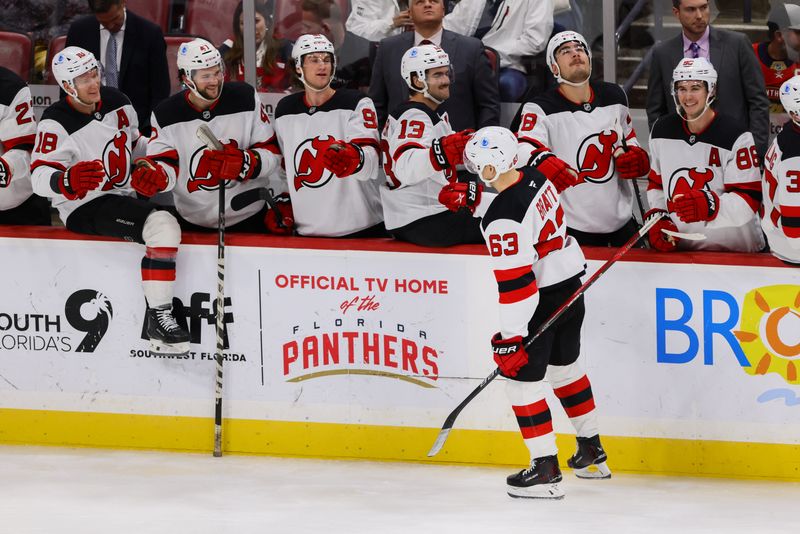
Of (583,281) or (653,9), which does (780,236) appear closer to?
(583,281)

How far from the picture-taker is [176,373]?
18.2 feet

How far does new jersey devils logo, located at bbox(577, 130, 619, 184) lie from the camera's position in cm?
528

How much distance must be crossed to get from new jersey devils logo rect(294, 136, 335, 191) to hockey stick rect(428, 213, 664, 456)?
0.98 metres

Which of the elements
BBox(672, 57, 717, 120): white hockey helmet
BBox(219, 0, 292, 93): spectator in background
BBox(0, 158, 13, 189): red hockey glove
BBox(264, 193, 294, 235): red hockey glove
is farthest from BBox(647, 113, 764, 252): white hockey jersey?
BBox(0, 158, 13, 189): red hockey glove

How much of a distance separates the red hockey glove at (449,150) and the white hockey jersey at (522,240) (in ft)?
1.23

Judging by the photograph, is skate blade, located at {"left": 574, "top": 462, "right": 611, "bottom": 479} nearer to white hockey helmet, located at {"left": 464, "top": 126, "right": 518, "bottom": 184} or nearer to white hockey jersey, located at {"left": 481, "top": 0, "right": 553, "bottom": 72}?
white hockey helmet, located at {"left": 464, "top": 126, "right": 518, "bottom": 184}

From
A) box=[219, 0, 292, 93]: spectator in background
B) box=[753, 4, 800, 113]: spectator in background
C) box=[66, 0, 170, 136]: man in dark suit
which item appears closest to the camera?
box=[753, 4, 800, 113]: spectator in background

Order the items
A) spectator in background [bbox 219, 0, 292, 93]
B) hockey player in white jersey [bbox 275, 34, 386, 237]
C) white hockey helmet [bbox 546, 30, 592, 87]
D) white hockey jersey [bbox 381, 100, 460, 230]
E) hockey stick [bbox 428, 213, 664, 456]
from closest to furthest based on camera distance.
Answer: hockey stick [bbox 428, 213, 664, 456] < white hockey jersey [bbox 381, 100, 460, 230] < white hockey helmet [bbox 546, 30, 592, 87] < hockey player in white jersey [bbox 275, 34, 386, 237] < spectator in background [bbox 219, 0, 292, 93]

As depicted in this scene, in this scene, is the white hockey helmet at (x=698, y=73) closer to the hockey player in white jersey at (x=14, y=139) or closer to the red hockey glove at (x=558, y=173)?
the red hockey glove at (x=558, y=173)

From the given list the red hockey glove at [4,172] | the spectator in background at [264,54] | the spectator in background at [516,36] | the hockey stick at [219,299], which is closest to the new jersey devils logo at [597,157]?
the spectator in background at [516,36]

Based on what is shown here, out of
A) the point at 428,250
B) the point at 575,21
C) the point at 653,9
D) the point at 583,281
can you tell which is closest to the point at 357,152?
the point at 428,250

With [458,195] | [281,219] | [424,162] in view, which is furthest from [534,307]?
[281,219]

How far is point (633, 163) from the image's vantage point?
5.21 m

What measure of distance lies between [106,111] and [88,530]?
1.70 m
